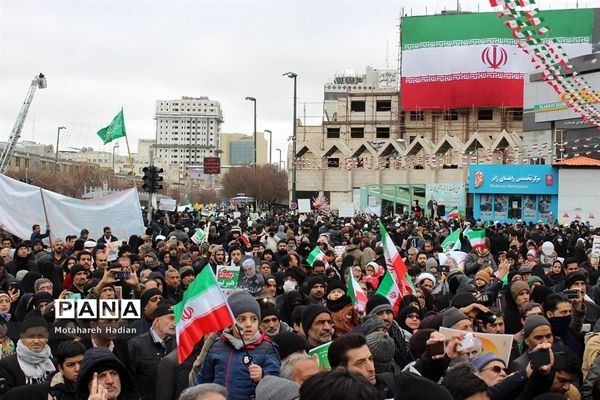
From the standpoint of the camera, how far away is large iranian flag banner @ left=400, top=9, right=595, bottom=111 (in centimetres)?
7525

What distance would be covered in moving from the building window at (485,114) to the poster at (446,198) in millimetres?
35004

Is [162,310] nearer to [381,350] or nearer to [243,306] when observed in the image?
[243,306]

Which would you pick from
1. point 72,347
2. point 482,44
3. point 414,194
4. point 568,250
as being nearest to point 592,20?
Answer: point 482,44

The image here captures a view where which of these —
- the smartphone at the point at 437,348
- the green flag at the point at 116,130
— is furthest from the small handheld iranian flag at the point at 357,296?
the green flag at the point at 116,130

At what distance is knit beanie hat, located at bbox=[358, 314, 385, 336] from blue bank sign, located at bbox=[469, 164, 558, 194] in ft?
115

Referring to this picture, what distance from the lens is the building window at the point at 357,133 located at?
83.2 m

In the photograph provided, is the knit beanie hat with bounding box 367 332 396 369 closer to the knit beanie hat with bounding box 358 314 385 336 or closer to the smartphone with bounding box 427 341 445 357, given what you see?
the knit beanie hat with bounding box 358 314 385 336

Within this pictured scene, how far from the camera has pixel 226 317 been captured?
5.79 m

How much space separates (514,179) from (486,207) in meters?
1.93

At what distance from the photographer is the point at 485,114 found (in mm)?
79125

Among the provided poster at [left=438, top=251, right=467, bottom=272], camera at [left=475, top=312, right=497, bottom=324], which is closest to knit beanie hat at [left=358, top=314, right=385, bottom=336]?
camera at [left=475, top=312, right=497, bottom=324]

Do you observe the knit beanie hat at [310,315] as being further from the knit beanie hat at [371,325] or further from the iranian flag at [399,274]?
the iranian flag at [399,274]

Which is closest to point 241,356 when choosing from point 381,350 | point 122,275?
point 381,350

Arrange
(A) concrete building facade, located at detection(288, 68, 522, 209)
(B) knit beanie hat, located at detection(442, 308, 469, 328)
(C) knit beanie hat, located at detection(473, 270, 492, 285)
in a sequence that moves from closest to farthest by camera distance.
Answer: (B) knit beanie hat, located at detection(442, 308, 469, 328) < (C) knit beanie hat, located at detection(473, 270, 492, 285) < (A) concrete building facade, located at detection(288, 68, 522, 209)
